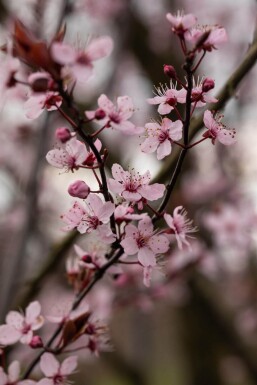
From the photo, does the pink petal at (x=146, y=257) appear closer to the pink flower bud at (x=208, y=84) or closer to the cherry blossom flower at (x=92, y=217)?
the cherry blossom flower at (x=92, y=217)

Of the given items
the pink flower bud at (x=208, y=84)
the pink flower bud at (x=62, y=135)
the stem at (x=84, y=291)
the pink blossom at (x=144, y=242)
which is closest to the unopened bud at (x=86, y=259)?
the stem at (x=84, y=291)

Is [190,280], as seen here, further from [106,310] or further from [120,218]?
[120,218]

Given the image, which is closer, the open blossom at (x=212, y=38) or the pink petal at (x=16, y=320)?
the open blossom at (x=212, y=38)

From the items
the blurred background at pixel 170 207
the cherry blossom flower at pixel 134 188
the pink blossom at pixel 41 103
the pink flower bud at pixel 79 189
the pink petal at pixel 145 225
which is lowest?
the blurred background at pixel 170 207

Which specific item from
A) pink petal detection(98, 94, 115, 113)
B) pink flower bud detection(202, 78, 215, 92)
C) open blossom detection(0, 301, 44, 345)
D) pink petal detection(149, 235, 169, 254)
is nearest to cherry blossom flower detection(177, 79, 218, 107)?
pink flower bud detection(202, 78, 215, 92)

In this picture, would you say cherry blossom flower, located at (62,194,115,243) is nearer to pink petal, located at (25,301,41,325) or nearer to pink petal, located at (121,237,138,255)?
pink petal, located at (121,237,138,255)
